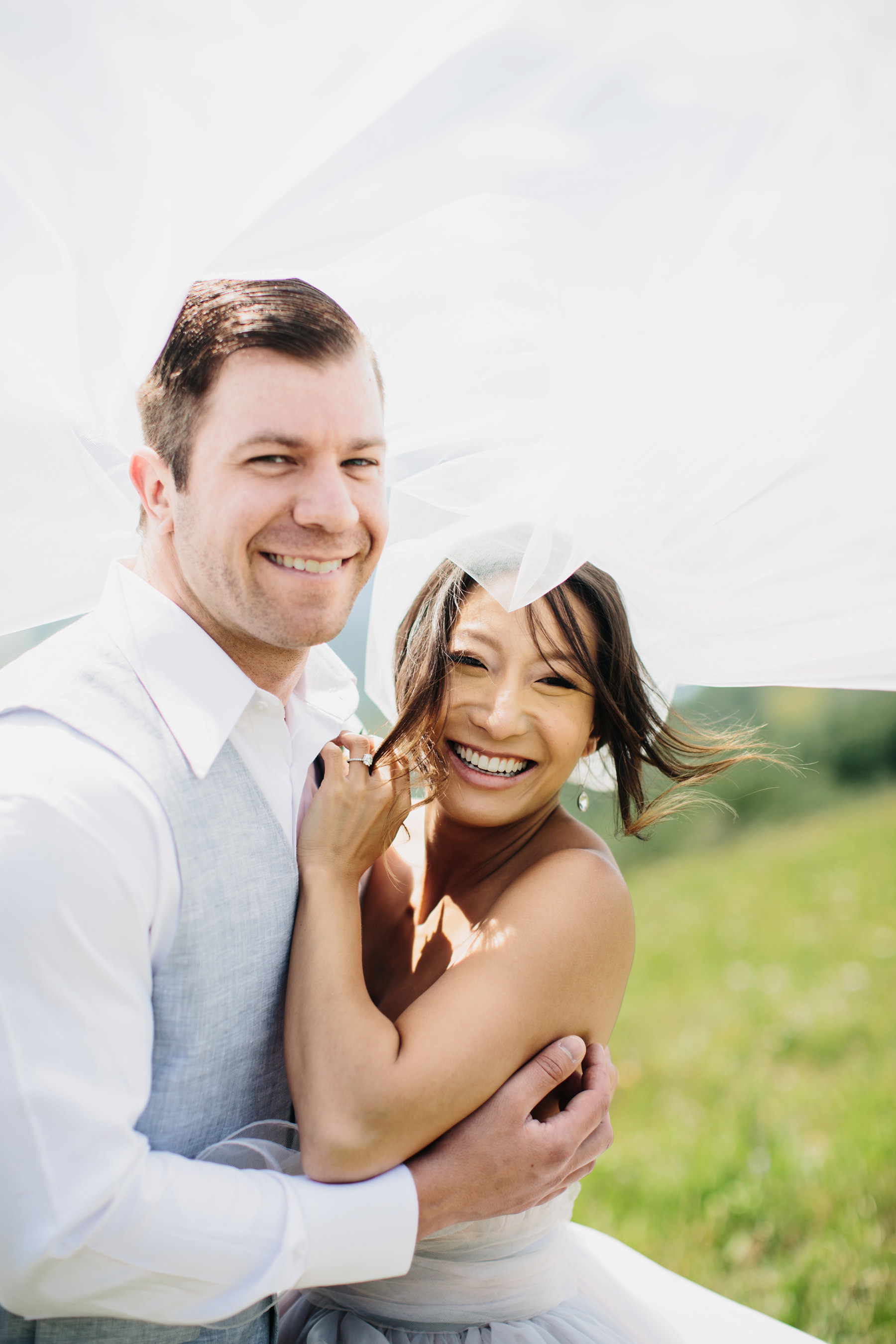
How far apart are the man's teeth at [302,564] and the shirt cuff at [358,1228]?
3.95 ft

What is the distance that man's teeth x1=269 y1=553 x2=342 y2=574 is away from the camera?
217 centimetres

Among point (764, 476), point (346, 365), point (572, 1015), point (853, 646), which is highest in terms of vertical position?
point (346, 365)

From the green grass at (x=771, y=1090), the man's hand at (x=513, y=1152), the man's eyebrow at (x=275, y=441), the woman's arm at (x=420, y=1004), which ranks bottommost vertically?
the green grass at (x=771, y=1090)

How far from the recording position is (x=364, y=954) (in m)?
2.82

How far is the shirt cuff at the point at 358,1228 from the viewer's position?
6.15 ft

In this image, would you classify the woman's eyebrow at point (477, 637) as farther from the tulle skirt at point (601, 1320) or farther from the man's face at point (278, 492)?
the tulle skirt at point (601, 1320)

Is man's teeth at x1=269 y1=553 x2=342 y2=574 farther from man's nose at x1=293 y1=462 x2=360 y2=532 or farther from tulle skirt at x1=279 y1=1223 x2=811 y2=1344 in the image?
tulle skirt at x1=279 y1=1223 x2=811 y2=1344

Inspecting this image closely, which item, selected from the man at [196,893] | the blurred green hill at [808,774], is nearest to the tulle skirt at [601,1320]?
the man at [196,893]

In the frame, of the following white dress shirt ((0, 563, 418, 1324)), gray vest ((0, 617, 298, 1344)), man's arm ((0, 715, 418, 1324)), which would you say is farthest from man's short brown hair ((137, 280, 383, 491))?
man's arm ((0, 715, 418, 1324))

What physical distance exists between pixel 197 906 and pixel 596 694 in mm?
1198

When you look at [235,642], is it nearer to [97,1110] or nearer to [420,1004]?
[420,1004]

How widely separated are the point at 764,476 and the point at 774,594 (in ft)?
1.19

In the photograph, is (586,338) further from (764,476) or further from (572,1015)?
(572,1015)

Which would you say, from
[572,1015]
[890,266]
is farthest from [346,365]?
[572,1015]
